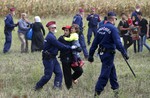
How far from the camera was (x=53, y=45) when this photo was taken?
36.2 feet

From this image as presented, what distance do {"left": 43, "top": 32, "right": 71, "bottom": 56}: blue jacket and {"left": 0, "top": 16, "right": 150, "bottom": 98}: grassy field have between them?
93 cm

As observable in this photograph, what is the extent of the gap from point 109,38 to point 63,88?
86.2 inches

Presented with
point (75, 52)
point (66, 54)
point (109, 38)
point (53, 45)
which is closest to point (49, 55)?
point (53, 45)

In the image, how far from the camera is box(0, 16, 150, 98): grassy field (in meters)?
10.5

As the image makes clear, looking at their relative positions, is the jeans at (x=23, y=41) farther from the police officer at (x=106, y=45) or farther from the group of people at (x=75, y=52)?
the police officer at (x=106, y=45)

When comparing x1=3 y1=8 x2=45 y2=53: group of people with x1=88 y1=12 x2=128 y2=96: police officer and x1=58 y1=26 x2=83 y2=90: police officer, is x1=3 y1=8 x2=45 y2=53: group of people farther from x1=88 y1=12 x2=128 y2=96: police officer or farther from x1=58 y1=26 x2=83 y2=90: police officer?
x1=88 y1=12 x2=128 y2=96: police officer

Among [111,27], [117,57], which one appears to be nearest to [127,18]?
[117,57]

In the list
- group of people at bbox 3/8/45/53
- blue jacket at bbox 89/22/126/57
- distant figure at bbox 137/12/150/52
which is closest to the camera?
blue jacket at bbox 89/22/126/57

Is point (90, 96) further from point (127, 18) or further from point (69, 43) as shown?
point (127, 18)

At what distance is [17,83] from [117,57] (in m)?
6.31

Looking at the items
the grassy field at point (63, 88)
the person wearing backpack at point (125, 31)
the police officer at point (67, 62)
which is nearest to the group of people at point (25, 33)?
the grassy field at point (63, 88)

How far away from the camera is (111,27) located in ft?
32.6

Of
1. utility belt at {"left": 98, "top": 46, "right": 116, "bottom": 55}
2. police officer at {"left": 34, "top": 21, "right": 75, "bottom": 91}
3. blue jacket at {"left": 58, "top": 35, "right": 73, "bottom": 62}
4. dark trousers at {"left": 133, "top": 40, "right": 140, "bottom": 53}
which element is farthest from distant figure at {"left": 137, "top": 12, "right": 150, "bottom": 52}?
utility belt at {"left": 98, "top": 46, "right": 116, "bottom": 55}

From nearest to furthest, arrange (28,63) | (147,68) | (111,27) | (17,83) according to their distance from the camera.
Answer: (111,27) → (17,83) → (147,68) → (28,63)
